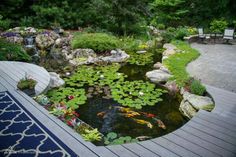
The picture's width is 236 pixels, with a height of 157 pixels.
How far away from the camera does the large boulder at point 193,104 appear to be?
5657mm

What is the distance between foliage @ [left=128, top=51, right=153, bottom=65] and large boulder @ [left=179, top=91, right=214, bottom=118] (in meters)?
3.99

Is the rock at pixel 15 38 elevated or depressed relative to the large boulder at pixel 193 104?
elevated

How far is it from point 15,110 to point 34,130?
959mm

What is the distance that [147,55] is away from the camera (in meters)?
11.1

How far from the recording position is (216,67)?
894 centimetres

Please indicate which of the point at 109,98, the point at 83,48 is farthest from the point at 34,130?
the point at 83,48

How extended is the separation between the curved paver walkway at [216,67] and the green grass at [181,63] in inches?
10.0

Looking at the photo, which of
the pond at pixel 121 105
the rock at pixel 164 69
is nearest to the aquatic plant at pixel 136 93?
the pond at pixel 121 105

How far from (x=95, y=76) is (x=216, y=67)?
14.7 ft

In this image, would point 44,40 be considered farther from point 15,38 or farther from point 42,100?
point 42,100

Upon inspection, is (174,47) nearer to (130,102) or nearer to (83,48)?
(83,48)

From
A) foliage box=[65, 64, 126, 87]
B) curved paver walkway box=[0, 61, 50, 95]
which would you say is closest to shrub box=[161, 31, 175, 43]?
foliage box=[65, 64, 126, 87]

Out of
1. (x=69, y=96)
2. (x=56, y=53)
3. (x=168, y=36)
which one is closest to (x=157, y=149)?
(x=69, y=96)

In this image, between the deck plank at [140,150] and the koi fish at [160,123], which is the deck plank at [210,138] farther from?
the deck plank at [140,150]
